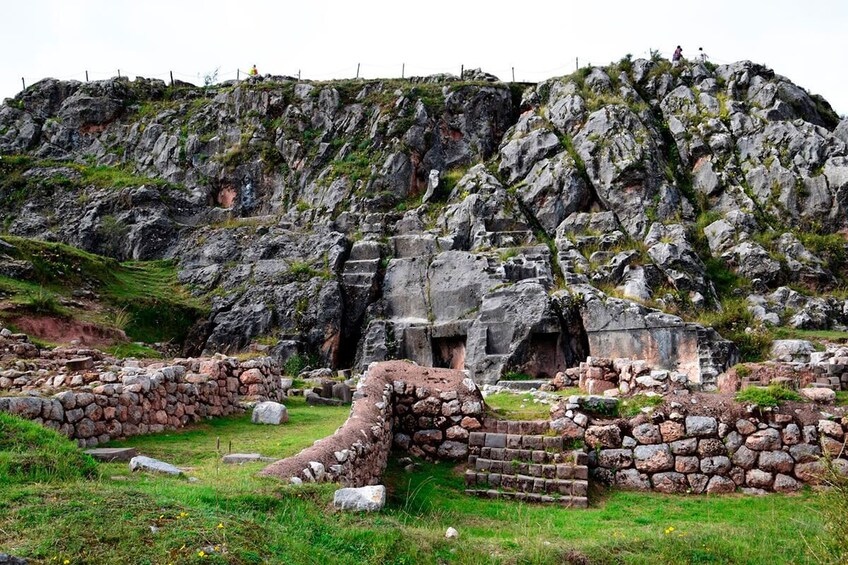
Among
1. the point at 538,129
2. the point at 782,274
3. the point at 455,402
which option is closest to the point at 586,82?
the point at 538,129

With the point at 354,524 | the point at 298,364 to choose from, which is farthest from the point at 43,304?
the point at 354,524

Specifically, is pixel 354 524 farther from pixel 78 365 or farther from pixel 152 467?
pixel 78 365

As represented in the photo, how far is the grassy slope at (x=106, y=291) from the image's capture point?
27.2m

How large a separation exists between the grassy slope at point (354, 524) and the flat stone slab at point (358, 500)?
124mm

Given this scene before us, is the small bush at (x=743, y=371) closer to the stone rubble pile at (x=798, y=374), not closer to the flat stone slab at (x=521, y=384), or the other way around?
the stone rubble pile at (x=798, y=374)

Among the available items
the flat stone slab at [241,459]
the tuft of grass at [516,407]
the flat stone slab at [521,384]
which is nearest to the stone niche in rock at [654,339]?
the flat stone slab at [521,384]

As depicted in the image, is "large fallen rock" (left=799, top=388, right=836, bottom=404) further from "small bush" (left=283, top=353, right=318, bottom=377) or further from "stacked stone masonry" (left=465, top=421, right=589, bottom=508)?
"small bush" (left=283, top=353, right=318, bottom=377)

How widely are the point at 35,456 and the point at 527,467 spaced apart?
715 centimetres

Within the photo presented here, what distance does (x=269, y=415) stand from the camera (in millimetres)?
14656

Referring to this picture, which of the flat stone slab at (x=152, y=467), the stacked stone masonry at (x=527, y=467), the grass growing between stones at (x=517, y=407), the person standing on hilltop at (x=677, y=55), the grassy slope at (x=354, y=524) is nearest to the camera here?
the grassy slope at (x=354, y=524)

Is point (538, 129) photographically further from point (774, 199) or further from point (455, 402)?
point (455, 402)

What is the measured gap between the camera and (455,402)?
1248 cm

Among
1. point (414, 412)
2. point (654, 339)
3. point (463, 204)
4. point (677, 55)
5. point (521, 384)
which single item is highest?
point (677, 55)

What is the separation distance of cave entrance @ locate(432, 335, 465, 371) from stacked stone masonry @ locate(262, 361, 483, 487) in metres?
17.1
